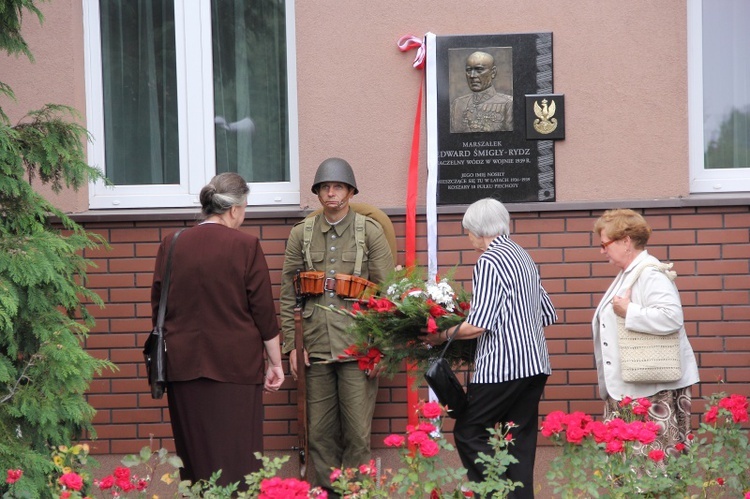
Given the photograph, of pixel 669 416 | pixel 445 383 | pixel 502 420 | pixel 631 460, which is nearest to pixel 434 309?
pixel 445 383

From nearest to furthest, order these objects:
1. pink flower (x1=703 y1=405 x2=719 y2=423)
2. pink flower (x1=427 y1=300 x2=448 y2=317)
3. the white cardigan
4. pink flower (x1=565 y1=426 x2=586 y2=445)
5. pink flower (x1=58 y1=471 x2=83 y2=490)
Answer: pink flower (x1=58 y1=471 x2=83 y2=490) < pink flower (x1=565 y1=426 x2=586 y2=445) < pink flower (x1=703 y1=405 x2=719 y2=423) < pink flower (x1=427 y1=300 x2=448 y2=317) < the white cardigan

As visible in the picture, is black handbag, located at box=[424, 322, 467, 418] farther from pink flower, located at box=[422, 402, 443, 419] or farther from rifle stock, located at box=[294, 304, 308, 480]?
rifle stock, located at box=[294, 304, 308, 480]

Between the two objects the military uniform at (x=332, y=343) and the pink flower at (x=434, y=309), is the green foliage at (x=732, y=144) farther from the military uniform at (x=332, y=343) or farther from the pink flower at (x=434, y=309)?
the pink flower at (x=434, y=309)

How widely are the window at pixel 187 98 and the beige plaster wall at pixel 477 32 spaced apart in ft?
0.96

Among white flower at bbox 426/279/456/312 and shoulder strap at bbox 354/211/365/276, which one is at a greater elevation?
shoulder strap at bbox 354/211/365/276

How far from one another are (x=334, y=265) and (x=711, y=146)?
2.36 metres

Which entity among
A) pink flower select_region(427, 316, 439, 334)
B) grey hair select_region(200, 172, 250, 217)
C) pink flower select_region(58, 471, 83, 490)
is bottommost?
pink flower select_region(58, 471, 83, 490)

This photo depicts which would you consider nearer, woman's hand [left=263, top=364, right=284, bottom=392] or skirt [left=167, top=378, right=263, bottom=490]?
skirt [left=167, top=378, right=263, bottom=490]

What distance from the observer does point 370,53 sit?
19.8 ft

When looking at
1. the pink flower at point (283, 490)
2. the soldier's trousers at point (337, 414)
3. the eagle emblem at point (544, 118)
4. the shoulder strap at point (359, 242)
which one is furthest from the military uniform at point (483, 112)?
the pink flower at point (283, 490)

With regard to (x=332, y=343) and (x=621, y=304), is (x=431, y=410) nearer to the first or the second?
(x=621, y=304)

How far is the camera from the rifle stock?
5781 millimetres

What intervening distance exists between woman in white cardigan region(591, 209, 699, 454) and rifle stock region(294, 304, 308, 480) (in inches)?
65.6

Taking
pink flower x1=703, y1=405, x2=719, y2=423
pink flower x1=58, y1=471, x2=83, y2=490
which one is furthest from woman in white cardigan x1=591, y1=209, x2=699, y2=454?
pink flower x1=58, y1=471, x2=83, y2=490
